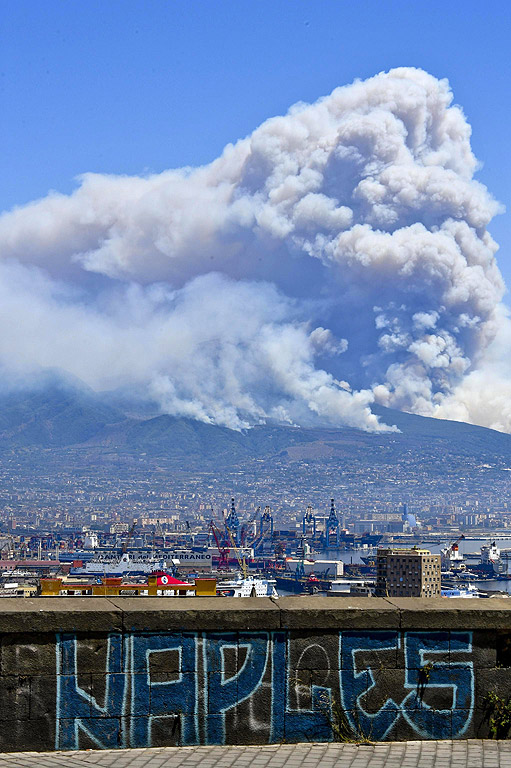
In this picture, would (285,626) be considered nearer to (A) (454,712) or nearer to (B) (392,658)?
(B) (392,658)

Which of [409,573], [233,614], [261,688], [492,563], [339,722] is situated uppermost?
[233,614]

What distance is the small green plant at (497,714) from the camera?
6.84 metres

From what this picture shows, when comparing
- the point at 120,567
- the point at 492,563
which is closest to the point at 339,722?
the point at 120,567

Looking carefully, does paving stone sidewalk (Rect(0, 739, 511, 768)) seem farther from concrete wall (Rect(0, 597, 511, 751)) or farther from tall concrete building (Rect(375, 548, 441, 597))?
tall concrete building (Rect(375, 548, 441, 597))

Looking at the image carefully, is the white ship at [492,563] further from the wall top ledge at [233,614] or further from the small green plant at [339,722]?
the small green plant at [339,722]

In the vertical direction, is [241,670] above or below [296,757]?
above

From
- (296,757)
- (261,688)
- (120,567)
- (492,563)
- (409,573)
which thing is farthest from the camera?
(492,563)

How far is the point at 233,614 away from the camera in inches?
267

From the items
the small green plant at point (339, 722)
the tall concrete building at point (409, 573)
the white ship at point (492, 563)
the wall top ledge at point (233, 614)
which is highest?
the wall top ledge at point (233, 614)

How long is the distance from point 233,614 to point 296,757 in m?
0.83

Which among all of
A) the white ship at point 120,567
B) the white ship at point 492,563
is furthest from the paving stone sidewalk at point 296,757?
the white ship at point 492,563

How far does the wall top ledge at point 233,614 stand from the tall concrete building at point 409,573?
243 feet

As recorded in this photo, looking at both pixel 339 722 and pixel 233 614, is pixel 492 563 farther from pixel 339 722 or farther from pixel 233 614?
pixel 233 614

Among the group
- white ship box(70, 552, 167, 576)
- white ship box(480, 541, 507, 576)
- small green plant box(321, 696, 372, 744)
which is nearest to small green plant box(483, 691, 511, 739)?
small green plant box(321, 696, 372, 744)
